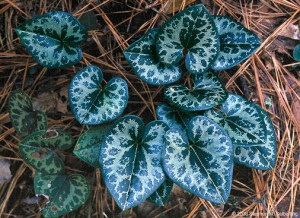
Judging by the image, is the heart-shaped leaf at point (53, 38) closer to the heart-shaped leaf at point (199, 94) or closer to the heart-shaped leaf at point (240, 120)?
the heart-shaped leaf at point (199, 94)

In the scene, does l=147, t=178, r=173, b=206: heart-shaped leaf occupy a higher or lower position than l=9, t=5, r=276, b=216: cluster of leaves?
lower

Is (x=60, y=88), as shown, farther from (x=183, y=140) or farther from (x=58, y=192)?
(x=183, y=140)

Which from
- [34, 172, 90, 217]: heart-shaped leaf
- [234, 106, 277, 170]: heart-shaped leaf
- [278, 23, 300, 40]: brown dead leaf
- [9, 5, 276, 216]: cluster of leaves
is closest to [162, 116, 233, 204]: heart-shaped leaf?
[9, 5, 276, 216]: cluster of leaves

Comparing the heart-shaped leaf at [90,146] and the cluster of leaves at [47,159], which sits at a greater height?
the heart-shaped leaf at [90,146]

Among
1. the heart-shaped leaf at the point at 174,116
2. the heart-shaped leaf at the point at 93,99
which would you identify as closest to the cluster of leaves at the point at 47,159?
the heart-shaped leaf at the point at 93,99

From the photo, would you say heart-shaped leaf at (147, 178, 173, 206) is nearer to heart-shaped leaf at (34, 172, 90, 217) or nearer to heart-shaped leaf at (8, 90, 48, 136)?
heart-shaped leaf at (34, 172, 90, 217)

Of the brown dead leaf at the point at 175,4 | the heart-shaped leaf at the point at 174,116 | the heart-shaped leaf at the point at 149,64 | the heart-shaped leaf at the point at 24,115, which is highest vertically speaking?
the brown dead leaf at the point at 175,4
